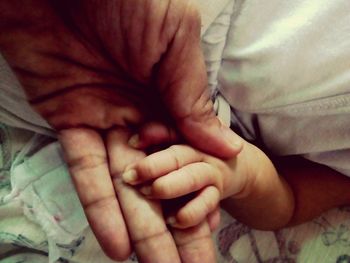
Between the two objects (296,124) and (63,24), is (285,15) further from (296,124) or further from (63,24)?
(63,24)

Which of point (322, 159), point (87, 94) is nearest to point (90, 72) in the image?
point (87, 94)

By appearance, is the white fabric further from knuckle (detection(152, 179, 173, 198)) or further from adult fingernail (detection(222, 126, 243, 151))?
knuckle (detection(152, 179, 173, 198))

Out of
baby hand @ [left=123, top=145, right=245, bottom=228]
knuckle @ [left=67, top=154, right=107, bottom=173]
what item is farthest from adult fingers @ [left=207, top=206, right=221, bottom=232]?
knuckle @ [left=67, top=154, right=107, bottom=173]

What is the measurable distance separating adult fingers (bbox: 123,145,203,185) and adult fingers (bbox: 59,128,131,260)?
1.0 inches

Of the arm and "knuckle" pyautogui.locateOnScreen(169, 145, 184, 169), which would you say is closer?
"knuckle" pyautogui.locateOnScreen(169, 145, 184, 169)

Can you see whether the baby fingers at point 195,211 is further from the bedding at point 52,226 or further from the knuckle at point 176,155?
the bedding at point 52,226

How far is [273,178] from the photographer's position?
1.99 ft

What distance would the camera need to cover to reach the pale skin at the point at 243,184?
0.45 metres

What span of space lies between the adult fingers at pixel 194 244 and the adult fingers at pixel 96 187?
50 millimetres

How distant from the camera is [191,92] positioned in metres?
0.49

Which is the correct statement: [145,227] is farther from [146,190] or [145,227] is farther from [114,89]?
[114,89]

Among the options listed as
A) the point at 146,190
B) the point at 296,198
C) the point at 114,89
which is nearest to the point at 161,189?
the point at 146,190

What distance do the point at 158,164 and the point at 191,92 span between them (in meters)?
0.08

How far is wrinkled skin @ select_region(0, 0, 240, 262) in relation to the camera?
0.45 m
